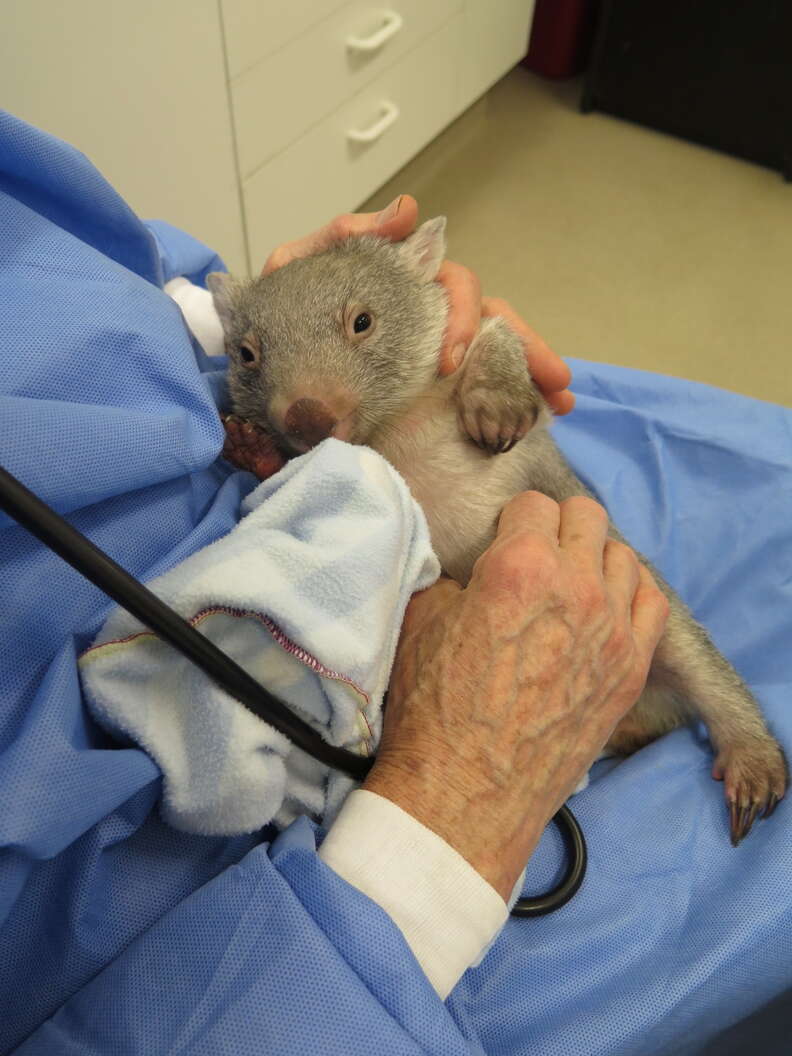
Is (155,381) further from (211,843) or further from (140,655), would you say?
(211,843)

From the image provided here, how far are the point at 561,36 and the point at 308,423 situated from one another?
343cm

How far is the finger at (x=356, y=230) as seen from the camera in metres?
1.41

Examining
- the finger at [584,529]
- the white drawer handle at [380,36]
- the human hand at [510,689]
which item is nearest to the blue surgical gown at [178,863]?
the human hand at [510,689]

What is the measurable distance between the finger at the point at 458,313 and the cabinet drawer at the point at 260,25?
882mm

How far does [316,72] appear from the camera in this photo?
214 centimetres

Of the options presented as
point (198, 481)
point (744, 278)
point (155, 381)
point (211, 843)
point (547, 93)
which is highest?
point (155, 381)

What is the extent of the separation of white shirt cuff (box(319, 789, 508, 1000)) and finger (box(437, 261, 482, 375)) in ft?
2.40

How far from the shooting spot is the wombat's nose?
108 centimetres

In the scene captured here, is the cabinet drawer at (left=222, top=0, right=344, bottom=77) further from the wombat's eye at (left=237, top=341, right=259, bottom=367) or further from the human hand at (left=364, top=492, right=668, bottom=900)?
the human hand at (left=364, top=492, right=668, bottom=900)

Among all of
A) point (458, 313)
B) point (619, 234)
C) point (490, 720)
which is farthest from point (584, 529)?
point (619, 234)

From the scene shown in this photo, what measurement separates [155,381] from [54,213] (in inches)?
11.6

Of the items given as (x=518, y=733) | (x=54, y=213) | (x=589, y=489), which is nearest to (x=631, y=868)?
(x=518, y=733)

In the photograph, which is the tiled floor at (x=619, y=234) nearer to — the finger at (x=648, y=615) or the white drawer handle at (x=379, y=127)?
the white drawer handle at (x=379, y=127)

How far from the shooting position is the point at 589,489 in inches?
57.7
